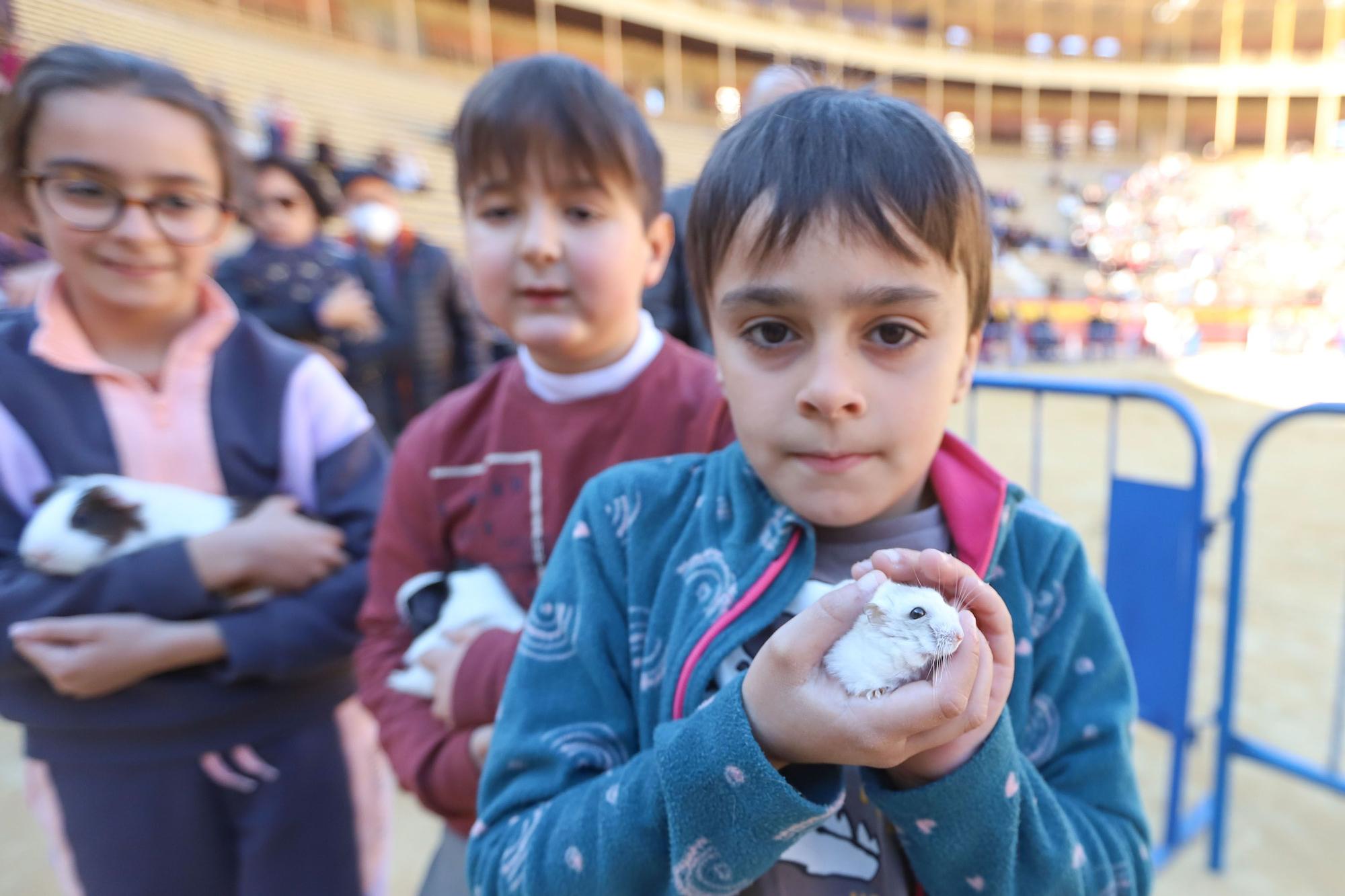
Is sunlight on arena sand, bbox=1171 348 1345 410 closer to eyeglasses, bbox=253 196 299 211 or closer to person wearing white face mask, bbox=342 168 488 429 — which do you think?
person wearing white face mask, bbox=342 168 488 429

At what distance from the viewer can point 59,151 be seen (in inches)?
45.3

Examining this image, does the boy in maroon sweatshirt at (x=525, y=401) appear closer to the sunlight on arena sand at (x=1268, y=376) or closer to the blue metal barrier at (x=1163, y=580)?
the blue metal barrier at (x=1163, y=580)

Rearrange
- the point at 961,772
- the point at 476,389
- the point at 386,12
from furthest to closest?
the point at 386,12
the point at 476,389
the point at 961,772

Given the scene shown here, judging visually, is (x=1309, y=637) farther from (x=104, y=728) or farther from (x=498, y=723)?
(x=104, y=728)

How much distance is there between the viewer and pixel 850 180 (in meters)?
0.75

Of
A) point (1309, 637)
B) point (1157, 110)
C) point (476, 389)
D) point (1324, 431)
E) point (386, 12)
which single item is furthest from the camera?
point (1157, 110)

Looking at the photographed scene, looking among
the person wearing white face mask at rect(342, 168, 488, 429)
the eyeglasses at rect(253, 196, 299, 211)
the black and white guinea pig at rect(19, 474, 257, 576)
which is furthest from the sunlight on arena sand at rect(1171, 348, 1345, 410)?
the black and white guinea pig at rect(19, 474, 257, 576)

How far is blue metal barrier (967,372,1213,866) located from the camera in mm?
1969

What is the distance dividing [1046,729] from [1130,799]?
115mm

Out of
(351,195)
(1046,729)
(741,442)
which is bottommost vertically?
(1046,729)

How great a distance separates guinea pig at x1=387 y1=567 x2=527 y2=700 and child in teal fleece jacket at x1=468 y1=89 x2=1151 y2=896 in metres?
0.23

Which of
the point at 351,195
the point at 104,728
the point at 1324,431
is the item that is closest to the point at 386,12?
the point at 351,195

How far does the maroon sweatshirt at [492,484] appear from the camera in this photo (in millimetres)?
1124

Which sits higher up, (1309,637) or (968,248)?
(968,248)
